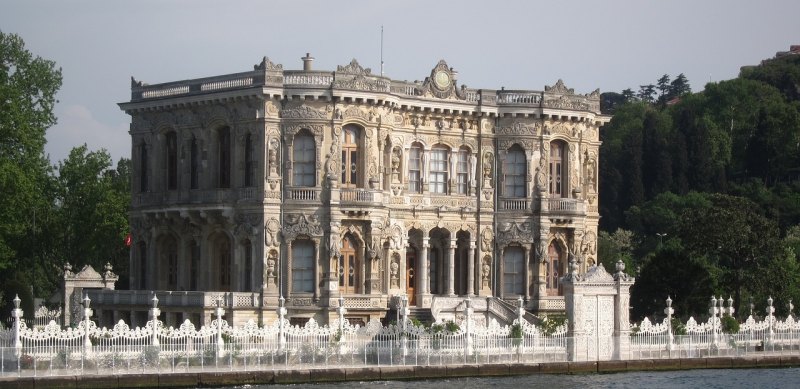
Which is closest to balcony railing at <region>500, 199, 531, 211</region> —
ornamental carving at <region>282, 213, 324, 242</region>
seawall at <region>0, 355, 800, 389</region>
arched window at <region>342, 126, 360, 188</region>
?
arched window at <region>342, 126, 360, 188</region>

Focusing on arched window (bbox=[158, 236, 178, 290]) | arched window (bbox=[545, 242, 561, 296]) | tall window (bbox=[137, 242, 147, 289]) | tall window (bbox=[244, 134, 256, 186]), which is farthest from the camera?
arched window (bbox=[545, 242, 561, 296])

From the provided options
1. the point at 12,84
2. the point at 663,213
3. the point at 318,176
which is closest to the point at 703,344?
the point at 318,176

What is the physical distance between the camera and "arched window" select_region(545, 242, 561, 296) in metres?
63.1

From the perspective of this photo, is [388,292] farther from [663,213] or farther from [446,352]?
[663,213]

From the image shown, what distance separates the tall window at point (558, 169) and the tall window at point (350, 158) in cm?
843

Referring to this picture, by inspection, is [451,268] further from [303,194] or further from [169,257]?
[169,257]

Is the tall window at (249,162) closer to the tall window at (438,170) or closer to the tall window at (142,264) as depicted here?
the tall window at (142,264)

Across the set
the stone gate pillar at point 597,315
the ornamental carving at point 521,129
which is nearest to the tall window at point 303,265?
the ornamental carving at point 521,129

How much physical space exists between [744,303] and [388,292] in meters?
17.5

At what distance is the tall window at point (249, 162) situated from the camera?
5759 centimetres

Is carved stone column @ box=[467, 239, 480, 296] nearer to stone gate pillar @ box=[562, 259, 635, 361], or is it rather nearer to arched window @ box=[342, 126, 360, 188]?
arched window @ box=[342, 126, 360, 188]

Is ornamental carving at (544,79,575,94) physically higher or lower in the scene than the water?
higher

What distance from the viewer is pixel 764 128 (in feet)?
335

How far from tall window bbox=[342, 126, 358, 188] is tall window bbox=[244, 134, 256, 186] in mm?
2924
